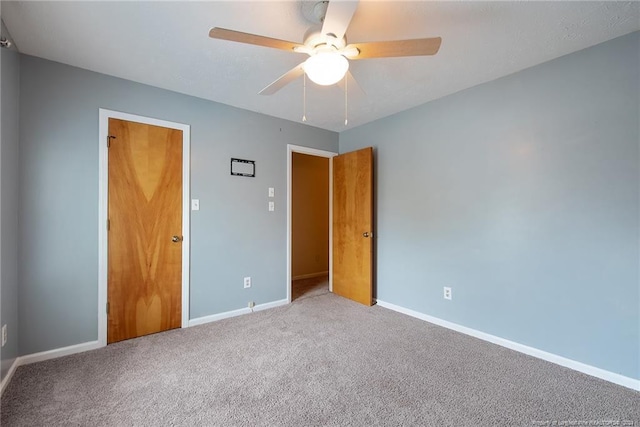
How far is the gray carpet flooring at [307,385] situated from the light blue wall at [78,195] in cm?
38

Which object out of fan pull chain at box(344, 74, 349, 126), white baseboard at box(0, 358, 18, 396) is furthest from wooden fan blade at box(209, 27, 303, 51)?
white baseboard at box(0, 358, 18, 396)

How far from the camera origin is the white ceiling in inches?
62.9

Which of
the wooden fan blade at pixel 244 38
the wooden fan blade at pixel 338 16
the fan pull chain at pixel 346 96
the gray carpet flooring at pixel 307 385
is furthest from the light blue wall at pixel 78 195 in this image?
the wooden fan blade at pixel 338 16

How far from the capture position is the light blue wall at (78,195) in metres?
2.08

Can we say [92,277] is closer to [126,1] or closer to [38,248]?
[38,248]

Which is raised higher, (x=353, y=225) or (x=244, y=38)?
(x=244, y=38)

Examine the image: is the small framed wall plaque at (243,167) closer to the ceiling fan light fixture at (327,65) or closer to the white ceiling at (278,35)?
the white ceiling at (278,35)

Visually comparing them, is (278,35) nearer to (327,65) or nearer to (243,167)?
(327,65)

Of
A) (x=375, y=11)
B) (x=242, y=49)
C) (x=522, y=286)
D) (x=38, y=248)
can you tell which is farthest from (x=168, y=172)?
(x=522, y=286)

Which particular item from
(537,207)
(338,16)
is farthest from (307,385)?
(537,207)

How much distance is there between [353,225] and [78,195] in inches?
110

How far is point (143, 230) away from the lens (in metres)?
2.53

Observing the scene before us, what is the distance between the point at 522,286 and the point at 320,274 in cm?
344

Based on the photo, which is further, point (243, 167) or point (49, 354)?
point (243, 167)
